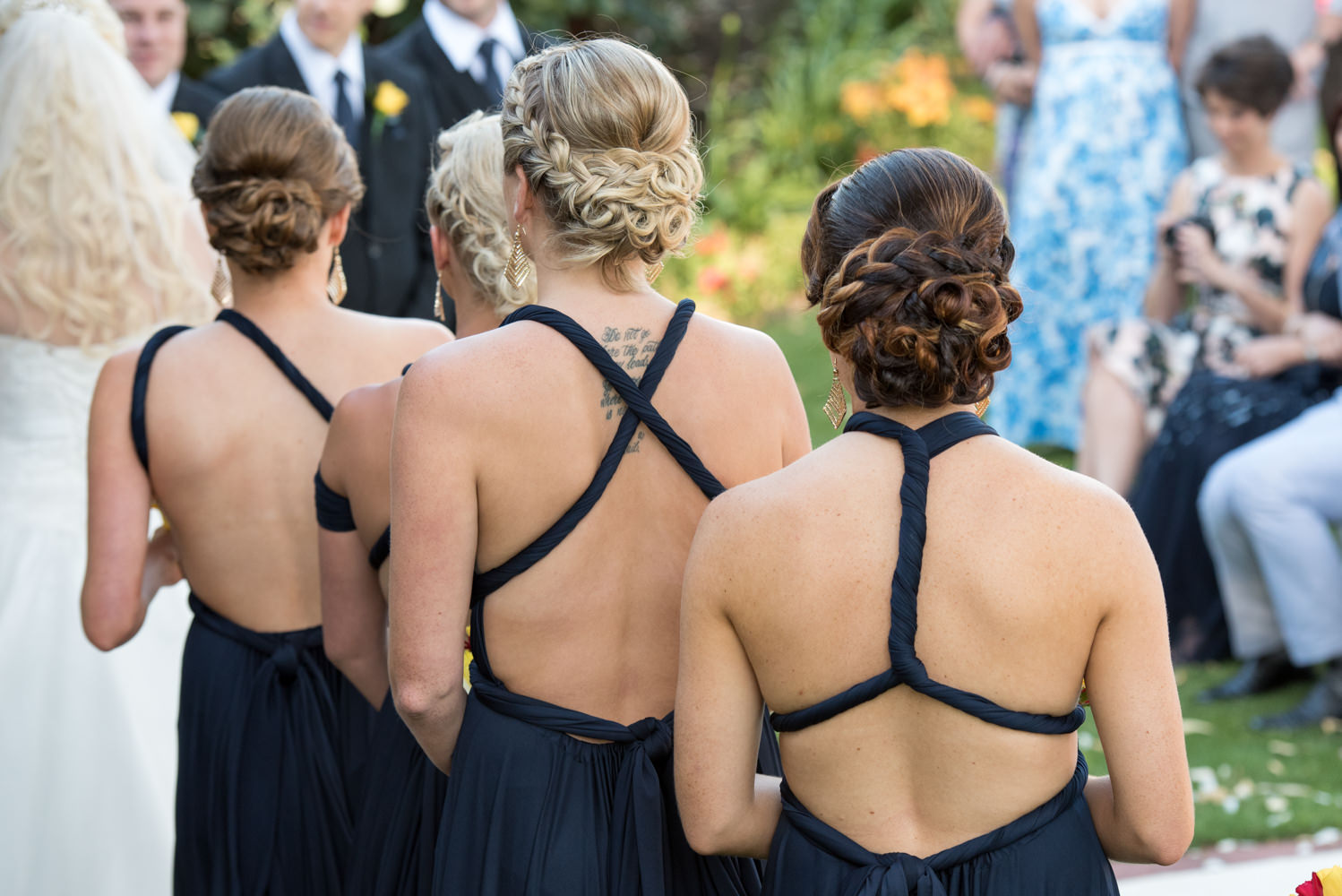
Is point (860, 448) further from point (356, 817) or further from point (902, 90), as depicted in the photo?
point (902, 90)

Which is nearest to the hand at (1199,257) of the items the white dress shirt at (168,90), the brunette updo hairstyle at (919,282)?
the white dress shirt at (168,90)

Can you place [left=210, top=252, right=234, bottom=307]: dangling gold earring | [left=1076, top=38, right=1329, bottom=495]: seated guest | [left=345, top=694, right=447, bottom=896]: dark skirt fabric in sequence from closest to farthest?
[left=345, top=694, right=447, bottom=896]: dark skirt fabric, [left=210, top=252, right=234, bottom=307]: dangling gold earring, [left=1076, top=38, right=1329, bottom=495]: seated guest

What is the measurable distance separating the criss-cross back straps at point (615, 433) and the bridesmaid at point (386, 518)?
0.37 metres

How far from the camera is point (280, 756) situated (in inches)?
101

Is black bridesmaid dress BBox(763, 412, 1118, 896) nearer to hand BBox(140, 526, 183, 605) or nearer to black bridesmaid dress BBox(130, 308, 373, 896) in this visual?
black bridesmaid dress BBox(130, 308, 373, 896)

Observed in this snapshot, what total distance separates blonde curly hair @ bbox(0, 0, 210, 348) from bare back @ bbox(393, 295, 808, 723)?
1.84m

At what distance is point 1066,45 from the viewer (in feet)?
24.6

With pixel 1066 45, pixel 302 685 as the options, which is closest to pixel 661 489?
pixel 302 685

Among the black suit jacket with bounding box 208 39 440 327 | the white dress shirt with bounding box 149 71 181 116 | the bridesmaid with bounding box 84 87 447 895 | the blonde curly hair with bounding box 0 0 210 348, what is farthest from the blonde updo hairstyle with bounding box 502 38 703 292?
the white dress shirt with bounding box 149 71 181 116

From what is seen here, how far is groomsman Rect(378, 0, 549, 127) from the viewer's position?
5.75 meters

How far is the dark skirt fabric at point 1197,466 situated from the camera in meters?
5.43

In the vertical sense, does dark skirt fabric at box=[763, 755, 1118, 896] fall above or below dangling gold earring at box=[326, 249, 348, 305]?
below

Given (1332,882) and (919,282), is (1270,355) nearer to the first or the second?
(1332,882)

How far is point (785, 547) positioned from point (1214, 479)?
13.3ft
